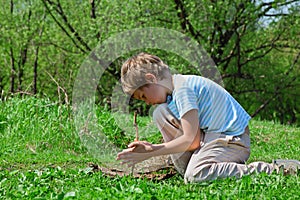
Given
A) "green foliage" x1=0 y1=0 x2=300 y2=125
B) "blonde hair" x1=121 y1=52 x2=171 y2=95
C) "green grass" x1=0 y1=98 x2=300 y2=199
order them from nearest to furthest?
"green grass" x1=0 y1=98 x2=300 y2=199
"blonde hair" x1=121 y1=52 x2=171 y2=95
"green foliage" x1=0 y1=0 x2=300 y2=125

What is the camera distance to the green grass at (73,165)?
3.09m

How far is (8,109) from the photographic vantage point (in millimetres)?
7441

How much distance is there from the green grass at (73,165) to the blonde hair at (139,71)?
0.72 m

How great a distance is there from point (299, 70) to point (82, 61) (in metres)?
8.72

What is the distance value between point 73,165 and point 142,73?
1.37m

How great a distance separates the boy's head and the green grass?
72 cm

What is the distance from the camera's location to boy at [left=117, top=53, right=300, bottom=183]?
12.6ft

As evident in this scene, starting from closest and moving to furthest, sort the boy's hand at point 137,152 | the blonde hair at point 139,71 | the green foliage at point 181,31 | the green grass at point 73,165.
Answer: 1. the green grass at point 73,165
2. the boy's hand at point 137,152
3. the blonde hair at point 139,71
4. the green foliage at point 181,31

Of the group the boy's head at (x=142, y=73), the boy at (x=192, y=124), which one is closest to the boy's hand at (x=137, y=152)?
the boy at (x=192, y=124)

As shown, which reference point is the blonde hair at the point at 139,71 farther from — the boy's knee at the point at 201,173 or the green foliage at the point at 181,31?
the green foliage at the point at 181,31

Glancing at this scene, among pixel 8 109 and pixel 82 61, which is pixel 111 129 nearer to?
pixel 8 109

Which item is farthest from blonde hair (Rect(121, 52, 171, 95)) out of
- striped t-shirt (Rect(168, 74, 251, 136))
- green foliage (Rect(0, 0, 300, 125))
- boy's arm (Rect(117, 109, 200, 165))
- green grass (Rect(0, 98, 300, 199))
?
green foliage (Rect(0, 0, 300, 125))

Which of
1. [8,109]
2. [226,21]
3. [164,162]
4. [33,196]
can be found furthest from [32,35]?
[33,196]

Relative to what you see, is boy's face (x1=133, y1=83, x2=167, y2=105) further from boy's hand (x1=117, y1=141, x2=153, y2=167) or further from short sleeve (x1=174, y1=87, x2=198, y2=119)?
boy's hand (x1=117, y1=141, x2=153, y2=167)
